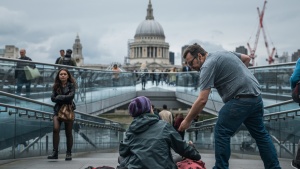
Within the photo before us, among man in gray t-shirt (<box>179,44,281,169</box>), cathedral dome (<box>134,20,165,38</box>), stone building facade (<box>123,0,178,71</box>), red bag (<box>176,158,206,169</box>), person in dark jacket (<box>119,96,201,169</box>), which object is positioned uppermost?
cathedral dome (<box>134,20,165,38</box>)

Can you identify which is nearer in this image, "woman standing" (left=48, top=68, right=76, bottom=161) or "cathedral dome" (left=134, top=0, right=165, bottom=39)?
"woman standing" (left=48, top=68, right=76, bottom=161)

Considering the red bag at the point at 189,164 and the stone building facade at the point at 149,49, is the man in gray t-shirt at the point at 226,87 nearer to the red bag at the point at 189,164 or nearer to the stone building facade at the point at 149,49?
the red bag at the point at 189,164

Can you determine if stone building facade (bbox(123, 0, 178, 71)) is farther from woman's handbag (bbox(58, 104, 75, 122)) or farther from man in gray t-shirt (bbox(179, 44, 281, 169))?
man in gray t-shirt (bbox(179, 44, 281, 169))

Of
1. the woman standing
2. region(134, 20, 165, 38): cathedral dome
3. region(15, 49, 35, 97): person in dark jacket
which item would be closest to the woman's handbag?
the woman standing

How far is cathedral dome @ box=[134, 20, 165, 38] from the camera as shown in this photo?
526 ft

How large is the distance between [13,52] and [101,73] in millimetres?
69825

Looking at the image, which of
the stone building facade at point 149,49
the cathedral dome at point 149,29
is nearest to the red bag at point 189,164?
the stone building facade at point 149,49

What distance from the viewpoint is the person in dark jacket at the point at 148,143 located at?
5031 millimetres

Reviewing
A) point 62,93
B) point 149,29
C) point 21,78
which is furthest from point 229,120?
point 149,29

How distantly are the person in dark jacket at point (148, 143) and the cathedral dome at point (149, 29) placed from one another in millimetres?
154682

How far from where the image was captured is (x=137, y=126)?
202 inches

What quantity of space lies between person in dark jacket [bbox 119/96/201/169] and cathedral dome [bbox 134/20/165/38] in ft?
507

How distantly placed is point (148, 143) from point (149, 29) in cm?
15759

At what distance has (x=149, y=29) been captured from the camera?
16162cm
